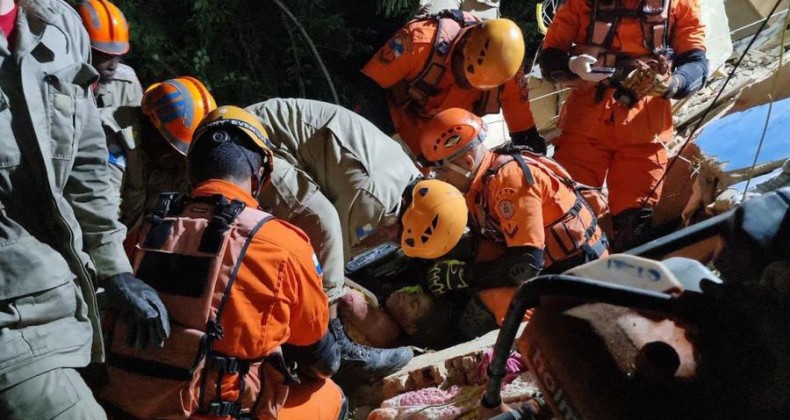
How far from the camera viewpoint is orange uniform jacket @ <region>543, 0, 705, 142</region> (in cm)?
490

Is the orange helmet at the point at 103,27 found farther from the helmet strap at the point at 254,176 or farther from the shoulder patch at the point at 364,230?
the shoulder patch at the point at 364,230

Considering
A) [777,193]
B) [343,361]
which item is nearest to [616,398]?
[777,193]

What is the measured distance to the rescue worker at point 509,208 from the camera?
389 centimetres

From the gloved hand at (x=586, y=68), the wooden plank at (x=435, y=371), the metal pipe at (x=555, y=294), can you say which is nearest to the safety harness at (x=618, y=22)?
the gloved hand at (x=586, y=68)

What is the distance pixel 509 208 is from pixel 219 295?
72.0 inches

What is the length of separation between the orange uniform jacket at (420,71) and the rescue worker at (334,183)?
1.35m

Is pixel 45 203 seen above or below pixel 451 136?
above

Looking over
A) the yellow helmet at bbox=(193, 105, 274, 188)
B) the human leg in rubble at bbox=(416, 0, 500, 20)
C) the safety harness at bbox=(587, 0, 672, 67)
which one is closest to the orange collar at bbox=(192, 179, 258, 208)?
the yellow helmet at bbox=(193, 105, 274, 188)

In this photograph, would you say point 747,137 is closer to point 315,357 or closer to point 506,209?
point 506,209

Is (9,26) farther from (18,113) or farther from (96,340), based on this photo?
(96,340)

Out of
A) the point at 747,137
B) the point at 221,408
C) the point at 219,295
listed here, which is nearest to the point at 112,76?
the point at 219,295

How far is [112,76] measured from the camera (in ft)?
14.5

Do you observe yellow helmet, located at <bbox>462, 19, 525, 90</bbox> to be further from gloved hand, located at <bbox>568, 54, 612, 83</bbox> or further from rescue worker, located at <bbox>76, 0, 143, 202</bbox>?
rescue worker, located at <bbox>76, 0, 143, 202</bbox>

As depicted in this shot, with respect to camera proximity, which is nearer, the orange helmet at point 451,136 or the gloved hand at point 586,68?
the orange helmet at point 451,136
